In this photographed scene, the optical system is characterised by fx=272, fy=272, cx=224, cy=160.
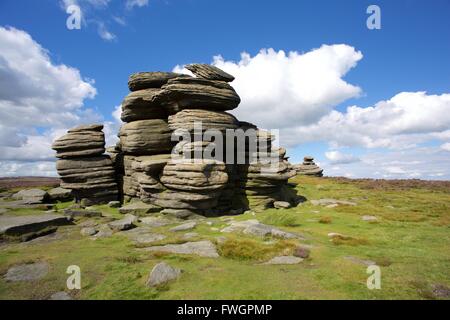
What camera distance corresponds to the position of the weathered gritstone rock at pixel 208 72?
3259 cm

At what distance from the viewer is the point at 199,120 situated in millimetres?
29453

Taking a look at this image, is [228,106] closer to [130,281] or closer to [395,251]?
[395,251]

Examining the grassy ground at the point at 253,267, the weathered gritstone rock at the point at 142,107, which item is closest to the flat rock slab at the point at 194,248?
the grassy ground at the point at 253,267

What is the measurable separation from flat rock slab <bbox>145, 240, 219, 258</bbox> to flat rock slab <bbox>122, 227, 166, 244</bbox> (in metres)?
1.98

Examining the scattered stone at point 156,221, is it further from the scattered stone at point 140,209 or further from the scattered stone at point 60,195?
the scattered stone at point 60,195

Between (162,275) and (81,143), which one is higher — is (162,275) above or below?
below

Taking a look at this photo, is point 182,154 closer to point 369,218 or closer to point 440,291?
point 369,218

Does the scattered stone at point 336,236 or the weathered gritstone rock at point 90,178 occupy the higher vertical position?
the weathered gritstone rock at point 90,178

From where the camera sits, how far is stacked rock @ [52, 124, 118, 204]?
1312 inches

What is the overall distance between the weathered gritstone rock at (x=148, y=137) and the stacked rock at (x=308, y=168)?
53.4 meters

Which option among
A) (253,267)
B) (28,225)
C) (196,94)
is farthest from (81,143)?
(253,267)

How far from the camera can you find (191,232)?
19969 millimetres

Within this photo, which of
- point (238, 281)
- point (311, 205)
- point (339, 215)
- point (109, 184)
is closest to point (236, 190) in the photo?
point (311, 205)

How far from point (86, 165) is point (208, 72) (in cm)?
1896
